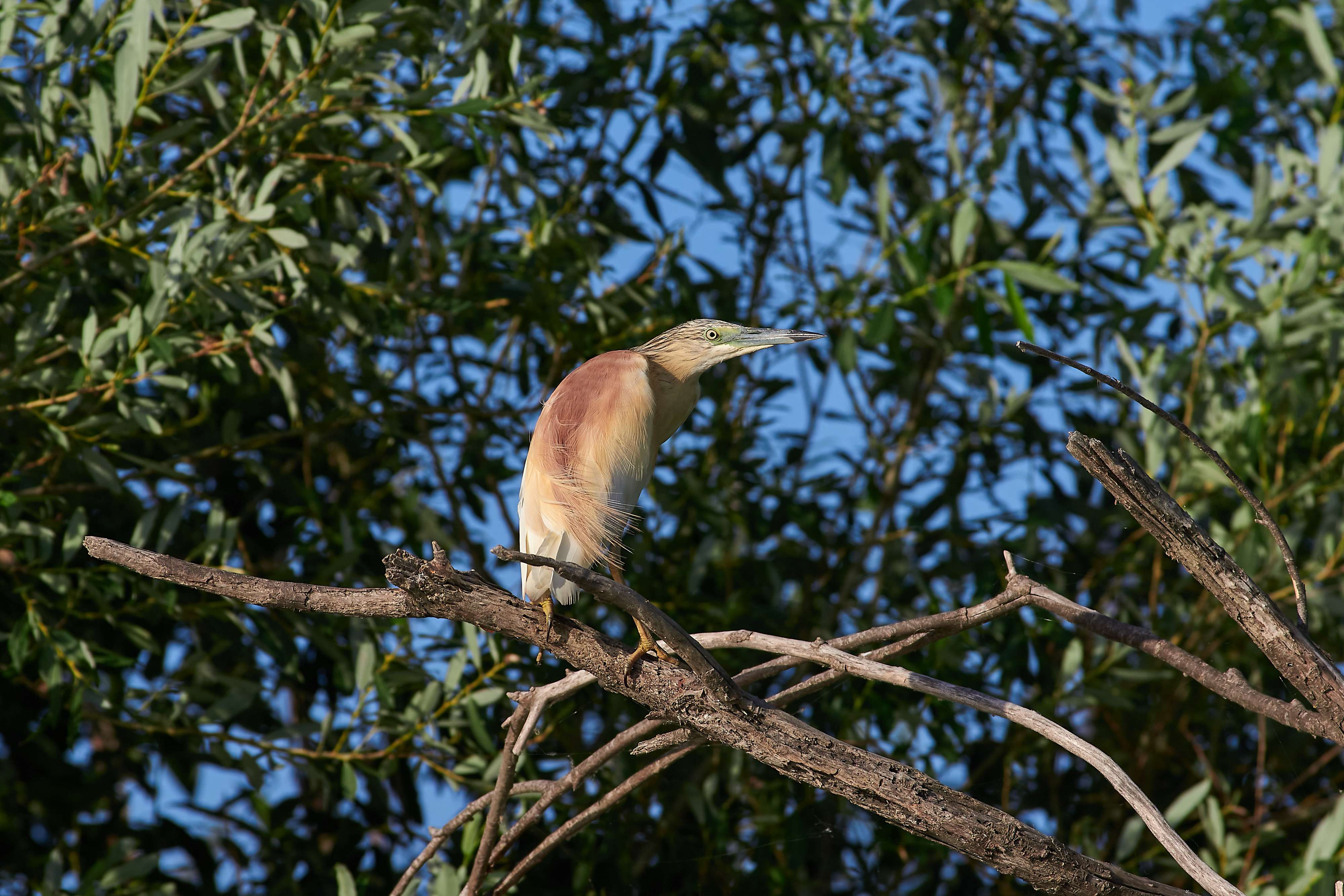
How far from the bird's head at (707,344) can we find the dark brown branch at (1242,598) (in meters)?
1.20

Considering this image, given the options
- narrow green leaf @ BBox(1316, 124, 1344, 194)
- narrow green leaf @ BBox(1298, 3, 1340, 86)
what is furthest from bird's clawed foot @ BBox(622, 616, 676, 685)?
narrow green leaf @ BBox(1298, 3, 1340, 86)

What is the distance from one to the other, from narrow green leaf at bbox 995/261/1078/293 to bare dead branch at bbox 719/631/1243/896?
1446 mm

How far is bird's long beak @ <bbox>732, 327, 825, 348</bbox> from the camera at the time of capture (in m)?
2.58

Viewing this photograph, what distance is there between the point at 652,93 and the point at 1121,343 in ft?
4.77

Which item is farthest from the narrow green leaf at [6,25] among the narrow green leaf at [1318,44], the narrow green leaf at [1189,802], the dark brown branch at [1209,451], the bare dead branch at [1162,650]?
the narrow green leaf at [1318,44]

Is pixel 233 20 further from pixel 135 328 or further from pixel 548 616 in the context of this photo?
pixel 548 616

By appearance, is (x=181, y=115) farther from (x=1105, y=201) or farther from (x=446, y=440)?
(x=1105, y=201)

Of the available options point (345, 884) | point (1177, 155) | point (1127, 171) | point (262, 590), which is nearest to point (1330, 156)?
point (1177, 155)

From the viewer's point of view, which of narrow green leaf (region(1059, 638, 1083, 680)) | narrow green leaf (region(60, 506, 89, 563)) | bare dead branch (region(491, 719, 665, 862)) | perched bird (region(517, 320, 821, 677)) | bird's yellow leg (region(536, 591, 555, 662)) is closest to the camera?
bird's yellow leg (region(536, 591, 555, 662))

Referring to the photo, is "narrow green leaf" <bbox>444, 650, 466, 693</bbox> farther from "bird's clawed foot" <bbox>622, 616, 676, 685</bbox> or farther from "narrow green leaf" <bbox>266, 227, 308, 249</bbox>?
"narrow green leaf" <bbox>266, 227, 308, 249</bbox>

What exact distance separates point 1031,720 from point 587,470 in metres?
0.92

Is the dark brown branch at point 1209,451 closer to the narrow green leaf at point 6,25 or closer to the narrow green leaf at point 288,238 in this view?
the narrow green leaf at point 288,238

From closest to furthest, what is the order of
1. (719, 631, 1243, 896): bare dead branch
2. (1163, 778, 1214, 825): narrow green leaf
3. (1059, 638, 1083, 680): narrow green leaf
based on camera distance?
(719, 631, 1243, 896): bare dead branch, (1163, 778, 1214, 825): narrow green leaf, (1059, 638, 1083, 680): narrow green leaf

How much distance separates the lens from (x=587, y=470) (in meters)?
2.14
